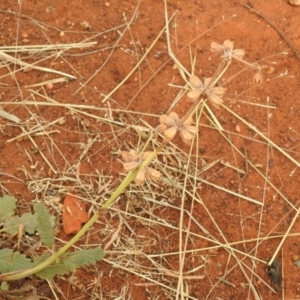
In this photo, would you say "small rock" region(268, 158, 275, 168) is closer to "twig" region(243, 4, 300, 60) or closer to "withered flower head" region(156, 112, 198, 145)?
"twig" region(243, 4, 300, 60)

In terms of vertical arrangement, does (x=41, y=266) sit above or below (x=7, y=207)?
above

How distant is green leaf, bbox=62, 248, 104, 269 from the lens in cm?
150

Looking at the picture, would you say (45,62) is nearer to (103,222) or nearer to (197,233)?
(103,222)

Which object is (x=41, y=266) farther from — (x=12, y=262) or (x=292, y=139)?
(x=292, y=139)

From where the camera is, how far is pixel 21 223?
1.75 m

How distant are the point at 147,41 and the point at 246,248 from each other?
893mm

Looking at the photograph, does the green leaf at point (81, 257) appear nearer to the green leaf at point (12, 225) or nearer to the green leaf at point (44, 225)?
the green leaf at point (44, 225)

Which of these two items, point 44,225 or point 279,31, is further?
point 279,31

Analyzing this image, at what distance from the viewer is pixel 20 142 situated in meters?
1.98

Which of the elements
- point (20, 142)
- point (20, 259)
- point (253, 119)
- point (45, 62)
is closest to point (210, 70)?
point (253, 119)

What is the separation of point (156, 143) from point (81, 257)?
615 millimetres

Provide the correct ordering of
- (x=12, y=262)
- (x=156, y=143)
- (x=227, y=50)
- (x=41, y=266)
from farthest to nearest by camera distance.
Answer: (x=156, y=143)
(x=12, y=262)
(x=41, y=266)
(x=227, y=50)

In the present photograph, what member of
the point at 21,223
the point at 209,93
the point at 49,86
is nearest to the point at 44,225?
the point at 21,223

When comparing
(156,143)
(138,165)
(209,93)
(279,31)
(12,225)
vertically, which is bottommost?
(12,225)
